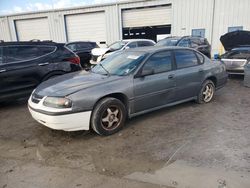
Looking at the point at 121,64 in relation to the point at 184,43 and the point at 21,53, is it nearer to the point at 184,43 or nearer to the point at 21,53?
the point at 21,53

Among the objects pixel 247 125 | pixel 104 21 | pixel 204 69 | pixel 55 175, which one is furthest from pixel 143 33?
pixel 55 175

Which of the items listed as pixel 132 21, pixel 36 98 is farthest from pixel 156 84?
pixel 132 21

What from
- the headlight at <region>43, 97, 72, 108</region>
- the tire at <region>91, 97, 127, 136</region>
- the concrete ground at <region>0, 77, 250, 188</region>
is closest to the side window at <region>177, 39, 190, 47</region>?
the concrete ground at <region>0, 77, 250, 188</region>

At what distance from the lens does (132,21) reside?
19859 mm

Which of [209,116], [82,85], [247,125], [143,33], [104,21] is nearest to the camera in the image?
[82,85]

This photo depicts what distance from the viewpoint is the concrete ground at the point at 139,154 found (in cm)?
301

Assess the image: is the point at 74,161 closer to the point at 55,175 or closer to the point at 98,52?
the point at 55,175

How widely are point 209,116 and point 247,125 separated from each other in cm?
80

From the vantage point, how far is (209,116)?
17.1ft

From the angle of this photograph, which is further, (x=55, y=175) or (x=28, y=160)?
(x=28, y=160)

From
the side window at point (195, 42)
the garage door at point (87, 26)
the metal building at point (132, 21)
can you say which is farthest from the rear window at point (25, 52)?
the garage door at point (87, 26)

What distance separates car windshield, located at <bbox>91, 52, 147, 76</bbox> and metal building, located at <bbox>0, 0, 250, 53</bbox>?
14.1 meters

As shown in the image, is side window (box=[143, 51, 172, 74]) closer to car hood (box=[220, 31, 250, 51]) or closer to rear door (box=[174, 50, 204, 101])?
rear door (box=[174, 50, 204, 101])

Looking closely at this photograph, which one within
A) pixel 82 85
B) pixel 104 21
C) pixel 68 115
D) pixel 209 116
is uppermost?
pixel 104 21
